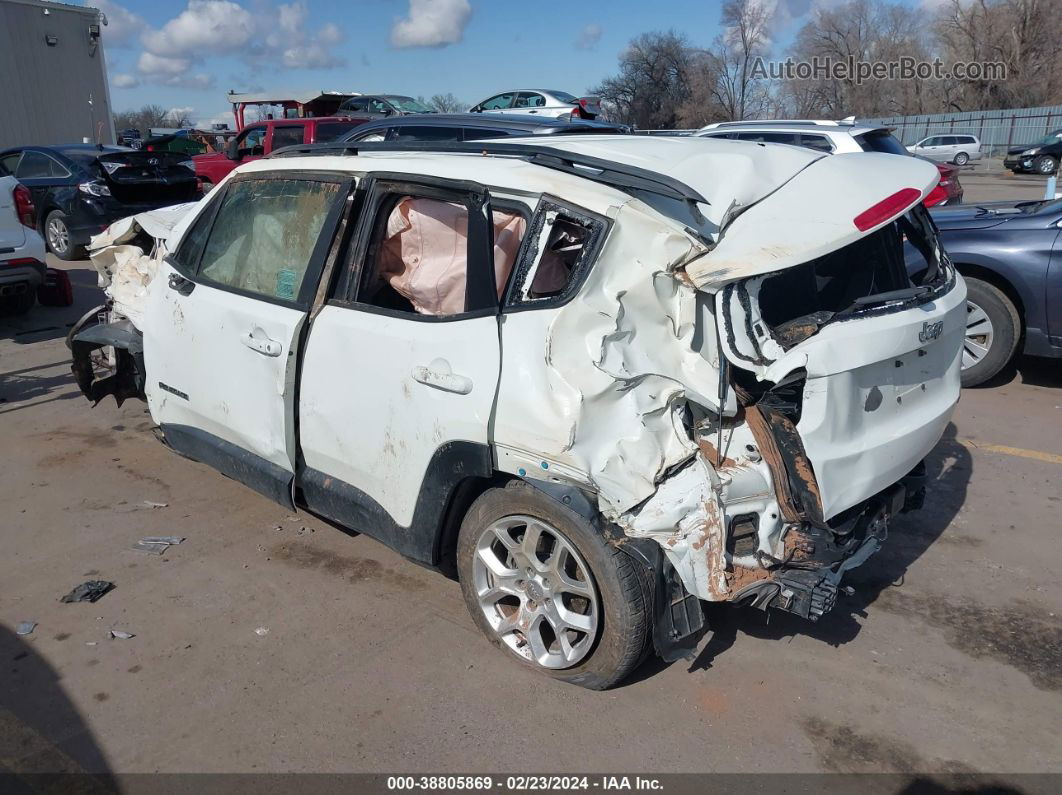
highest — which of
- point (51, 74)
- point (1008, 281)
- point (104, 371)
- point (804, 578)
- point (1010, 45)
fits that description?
point (1010, 45)

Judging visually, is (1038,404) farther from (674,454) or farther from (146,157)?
(146,157)

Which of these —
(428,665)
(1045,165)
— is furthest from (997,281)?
(1045,165)

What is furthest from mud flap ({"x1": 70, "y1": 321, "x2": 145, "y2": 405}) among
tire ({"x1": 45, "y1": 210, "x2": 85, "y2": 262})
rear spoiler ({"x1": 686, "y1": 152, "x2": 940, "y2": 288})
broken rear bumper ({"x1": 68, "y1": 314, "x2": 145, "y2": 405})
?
tire ({"x1": 45, "y1": 210, "x2": 85, "y2": 262})

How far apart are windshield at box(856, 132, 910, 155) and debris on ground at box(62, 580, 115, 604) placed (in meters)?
8.00

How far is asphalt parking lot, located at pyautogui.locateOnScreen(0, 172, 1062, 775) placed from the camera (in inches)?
113

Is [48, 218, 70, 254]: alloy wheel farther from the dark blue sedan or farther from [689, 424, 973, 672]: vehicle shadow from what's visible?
[689, 424, 973, 672]: vehicle shadow

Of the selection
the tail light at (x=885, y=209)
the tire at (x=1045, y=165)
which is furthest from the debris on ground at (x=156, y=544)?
the tire at (x=1045, y=165)

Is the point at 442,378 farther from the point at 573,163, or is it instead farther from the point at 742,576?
the point at 742,576

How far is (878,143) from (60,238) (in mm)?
10931

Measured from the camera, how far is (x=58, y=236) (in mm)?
12062

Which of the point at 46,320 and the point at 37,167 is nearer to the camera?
the point at 46,320

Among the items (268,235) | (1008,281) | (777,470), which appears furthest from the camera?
(1008,281)

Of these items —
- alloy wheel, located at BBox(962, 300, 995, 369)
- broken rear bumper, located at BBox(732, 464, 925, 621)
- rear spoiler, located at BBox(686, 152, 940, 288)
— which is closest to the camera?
rear spoiler, located at BBox(686, 152, 940, 288)

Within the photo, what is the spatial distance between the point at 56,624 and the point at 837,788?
10.4ft
